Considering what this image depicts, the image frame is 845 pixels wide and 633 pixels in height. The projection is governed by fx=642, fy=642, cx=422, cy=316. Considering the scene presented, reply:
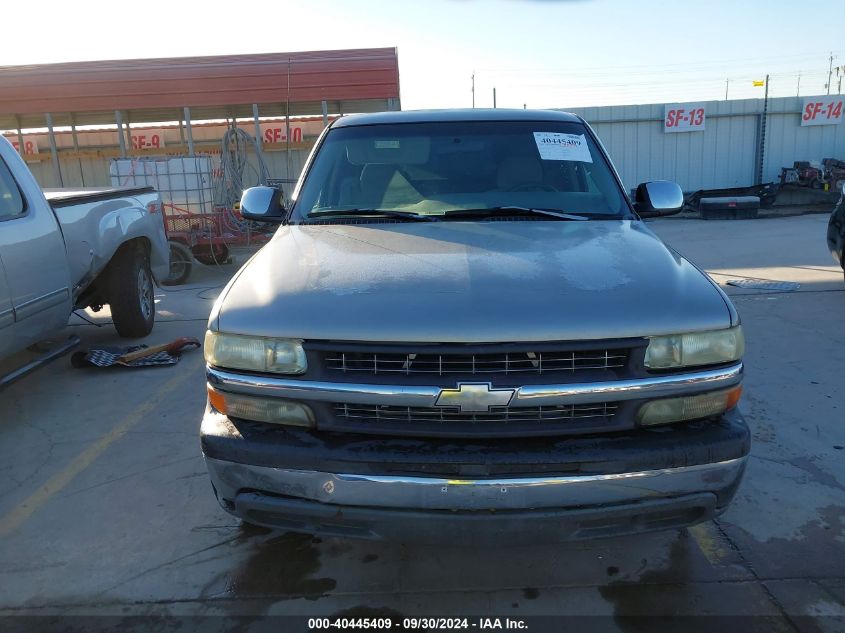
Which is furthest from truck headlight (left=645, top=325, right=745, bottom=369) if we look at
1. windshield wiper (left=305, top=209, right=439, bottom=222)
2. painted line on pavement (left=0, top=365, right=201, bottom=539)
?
painted line on pavement (left=0, top=365, right=201, bottom=539)

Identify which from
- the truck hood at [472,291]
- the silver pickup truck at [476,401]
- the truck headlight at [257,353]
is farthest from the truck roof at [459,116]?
the truck headlight at [257,353]

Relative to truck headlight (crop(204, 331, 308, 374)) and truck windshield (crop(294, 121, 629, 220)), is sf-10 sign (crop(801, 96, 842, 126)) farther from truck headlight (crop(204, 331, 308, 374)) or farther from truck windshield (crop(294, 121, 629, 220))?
truck headlight (crop(204, 331, 308, 374))

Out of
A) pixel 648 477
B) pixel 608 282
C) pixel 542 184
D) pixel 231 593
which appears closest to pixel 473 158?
pixel 542 184

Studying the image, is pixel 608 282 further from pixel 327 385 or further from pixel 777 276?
pixel 777 276

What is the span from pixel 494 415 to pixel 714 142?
64.0 ft

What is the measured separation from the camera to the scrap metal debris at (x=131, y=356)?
5.44 meters

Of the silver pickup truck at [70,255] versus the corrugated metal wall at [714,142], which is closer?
the silver pickup truck at [70,255]

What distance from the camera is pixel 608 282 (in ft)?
7.57

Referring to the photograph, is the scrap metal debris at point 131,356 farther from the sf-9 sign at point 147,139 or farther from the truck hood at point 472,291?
the sf-9 sign at point 147,139

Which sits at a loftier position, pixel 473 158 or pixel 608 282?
pixel 473 158

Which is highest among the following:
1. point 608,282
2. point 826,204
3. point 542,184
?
point 542,184

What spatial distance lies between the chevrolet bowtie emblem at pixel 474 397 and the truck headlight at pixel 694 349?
504 millimetres

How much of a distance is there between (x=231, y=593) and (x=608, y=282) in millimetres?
1910

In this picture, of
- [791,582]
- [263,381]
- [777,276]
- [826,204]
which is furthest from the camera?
[826,204]
